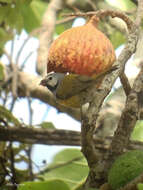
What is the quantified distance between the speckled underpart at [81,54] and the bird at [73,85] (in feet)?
0.05

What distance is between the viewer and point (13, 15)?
4.45 feet

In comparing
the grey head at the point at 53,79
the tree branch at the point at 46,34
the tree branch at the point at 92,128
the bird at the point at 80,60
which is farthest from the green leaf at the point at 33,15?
the tree branch at the point at 92,128

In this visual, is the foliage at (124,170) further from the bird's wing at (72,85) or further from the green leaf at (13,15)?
the green leaf at (13,15)

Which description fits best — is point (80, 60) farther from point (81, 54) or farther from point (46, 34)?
point (46, 34)

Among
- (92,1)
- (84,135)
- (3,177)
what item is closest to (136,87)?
(84,135)

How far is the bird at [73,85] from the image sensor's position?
0.86m

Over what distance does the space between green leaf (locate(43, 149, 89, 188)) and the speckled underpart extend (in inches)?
21.4

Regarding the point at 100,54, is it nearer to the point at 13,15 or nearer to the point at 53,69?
the point at 53,69

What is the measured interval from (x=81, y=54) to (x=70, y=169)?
74cm

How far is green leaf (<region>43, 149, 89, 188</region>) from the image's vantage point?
1.38 metres

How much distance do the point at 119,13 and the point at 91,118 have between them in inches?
11.2

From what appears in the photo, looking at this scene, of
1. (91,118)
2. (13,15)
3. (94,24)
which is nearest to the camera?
(91,118)

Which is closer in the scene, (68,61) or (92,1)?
(68,61)

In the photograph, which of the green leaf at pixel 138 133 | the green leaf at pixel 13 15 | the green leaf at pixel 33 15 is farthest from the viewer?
the green leaf at pixel 33 15
